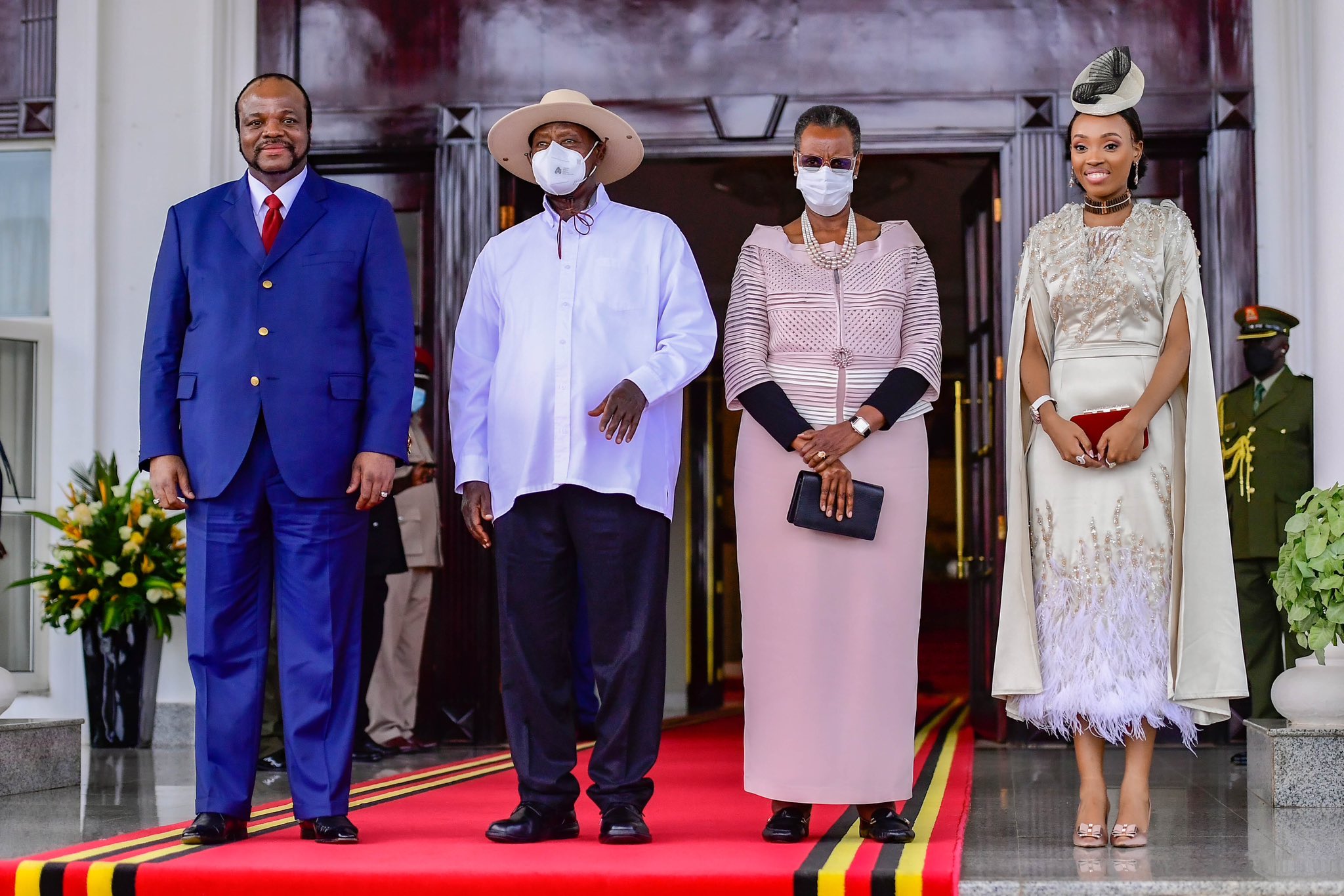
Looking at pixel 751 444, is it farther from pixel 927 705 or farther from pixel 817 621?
pixel 927 705

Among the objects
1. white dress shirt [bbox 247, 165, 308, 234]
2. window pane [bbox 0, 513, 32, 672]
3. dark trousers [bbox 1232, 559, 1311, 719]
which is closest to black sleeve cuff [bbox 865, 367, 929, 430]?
white dress shirt [bbox 247, 165, 308, 234]

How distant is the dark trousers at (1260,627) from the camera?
6195mm

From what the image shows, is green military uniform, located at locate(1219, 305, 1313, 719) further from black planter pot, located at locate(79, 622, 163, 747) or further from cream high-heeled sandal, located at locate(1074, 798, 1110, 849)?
black planter pot, located at locate(79, 622, 163, 747)

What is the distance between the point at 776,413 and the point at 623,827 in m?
1.00

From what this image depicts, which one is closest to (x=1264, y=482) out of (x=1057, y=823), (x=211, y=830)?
(x=1057, y=823)

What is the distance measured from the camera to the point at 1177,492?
362 cm

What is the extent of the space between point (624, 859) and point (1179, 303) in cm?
182

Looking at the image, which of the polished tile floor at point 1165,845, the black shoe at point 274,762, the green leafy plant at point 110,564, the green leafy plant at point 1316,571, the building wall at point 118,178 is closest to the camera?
→ the polished tile floor at point 1165,845

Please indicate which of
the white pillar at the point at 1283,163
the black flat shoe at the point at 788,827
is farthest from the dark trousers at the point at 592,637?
the white pillar at the point at 1283,163

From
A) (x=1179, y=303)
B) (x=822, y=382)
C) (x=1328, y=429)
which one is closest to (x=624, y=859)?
(x=822, y=382)

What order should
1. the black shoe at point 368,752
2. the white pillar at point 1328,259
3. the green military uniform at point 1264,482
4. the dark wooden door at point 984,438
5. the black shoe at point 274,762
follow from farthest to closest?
the dark wooden door at point 984,438
the black shoe at point 368,752
the green military uniform at point 1264,482
the black shoe at point 274,762
the white pillar at point 1328,259

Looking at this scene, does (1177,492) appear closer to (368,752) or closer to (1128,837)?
(1128,837)

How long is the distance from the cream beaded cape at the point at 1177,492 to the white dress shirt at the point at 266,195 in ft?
5.82

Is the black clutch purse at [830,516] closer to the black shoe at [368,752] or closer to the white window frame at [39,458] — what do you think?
→ the black shoe at [368,752]
